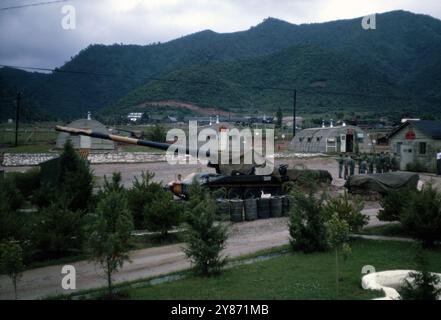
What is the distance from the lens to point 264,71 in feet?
394

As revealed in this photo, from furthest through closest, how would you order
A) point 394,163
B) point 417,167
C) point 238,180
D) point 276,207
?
point 394,163
point 417,167
point 238,180
point 276,207

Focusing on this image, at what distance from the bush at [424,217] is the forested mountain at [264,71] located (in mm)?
73983

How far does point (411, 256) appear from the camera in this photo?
12.8 metres

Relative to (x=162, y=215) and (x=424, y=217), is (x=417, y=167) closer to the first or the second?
(x=424, y=217)

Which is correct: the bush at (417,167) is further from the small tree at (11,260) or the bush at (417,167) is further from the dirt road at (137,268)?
the small tree at (11,260)

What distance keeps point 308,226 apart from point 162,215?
4.94 meters

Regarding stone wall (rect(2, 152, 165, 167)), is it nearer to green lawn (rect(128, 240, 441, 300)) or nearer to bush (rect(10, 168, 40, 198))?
bush (rect(10, 168, 40, 198))

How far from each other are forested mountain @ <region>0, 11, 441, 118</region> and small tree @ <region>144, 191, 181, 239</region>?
69.4m

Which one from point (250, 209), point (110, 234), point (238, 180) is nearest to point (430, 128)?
point (238, 180)

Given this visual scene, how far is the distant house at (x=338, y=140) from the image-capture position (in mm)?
49562

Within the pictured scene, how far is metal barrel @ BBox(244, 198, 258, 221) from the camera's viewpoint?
1958 cm

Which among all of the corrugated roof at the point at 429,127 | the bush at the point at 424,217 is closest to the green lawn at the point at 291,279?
the bush at the point at 424,217

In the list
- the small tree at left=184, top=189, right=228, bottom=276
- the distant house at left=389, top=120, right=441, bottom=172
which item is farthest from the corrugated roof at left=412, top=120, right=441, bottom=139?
the small tree at left=184, top=189, right=228, bottom=276

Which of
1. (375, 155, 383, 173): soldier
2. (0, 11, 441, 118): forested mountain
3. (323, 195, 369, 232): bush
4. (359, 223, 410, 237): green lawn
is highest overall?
(0, 11, 441, 118): forested mountain
